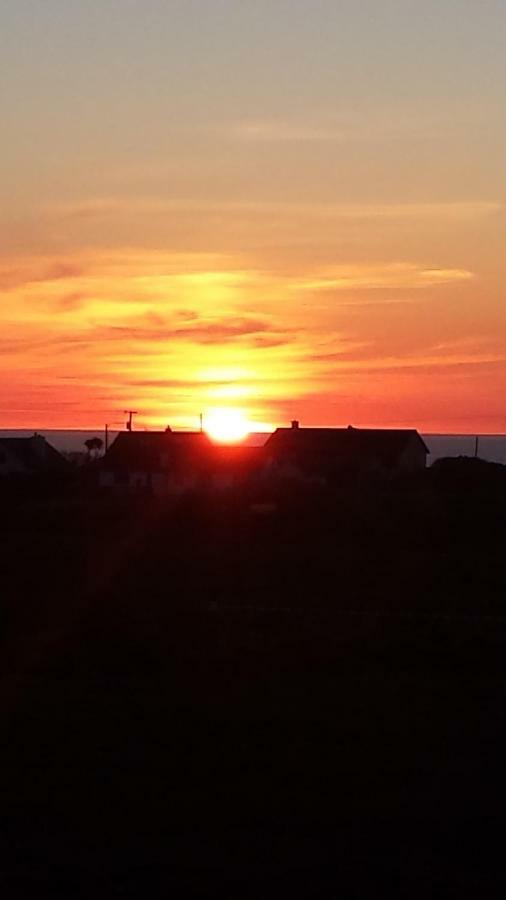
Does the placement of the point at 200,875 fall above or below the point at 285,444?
below

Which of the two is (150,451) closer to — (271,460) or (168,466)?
(168,466)

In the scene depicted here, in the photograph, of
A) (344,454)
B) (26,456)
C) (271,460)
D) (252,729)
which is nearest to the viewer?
(252,729)

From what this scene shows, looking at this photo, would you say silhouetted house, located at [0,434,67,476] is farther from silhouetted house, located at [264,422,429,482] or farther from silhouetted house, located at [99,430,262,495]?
silhouetted house, located at [264,422,429,482]

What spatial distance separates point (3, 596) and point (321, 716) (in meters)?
11.5

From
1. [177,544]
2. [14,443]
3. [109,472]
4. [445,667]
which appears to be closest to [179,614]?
[445,667]

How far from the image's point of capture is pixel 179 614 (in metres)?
25.3

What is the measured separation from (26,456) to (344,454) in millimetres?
18701

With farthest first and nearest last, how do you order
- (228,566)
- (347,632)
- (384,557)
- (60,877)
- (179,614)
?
1. (384,557)
2. (228,566)
3. (179,614)
4. (347,632)
5. (60,877)

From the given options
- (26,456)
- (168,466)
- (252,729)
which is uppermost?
(26,456)

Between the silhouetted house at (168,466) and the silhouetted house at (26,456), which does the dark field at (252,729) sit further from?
the silhouetted house at (26,456)

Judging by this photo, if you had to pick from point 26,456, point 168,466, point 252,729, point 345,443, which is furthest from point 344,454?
point 252,729

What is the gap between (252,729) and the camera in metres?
16.6

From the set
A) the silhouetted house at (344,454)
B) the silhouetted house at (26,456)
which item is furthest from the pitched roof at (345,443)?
the silhouetted house at (26,456)

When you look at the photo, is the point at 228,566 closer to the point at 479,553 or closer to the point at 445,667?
the point at 479,553
